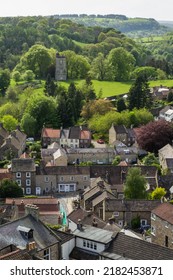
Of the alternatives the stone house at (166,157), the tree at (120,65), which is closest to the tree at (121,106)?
the stone house at (166,157)

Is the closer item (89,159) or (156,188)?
(156,188)

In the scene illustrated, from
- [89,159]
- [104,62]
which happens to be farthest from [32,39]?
[89,159]

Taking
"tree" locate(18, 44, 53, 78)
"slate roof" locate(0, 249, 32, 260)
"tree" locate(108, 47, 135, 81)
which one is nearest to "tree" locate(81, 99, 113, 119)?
"tree" locate(108, 47, 135, 81)

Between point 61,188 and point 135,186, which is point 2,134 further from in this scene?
point 135,186

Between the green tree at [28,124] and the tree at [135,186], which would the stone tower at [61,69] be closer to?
the green tree at [28,124]

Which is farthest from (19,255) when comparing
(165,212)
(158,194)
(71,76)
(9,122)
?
(71,76)

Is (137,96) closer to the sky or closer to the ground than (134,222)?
closer to the sky
